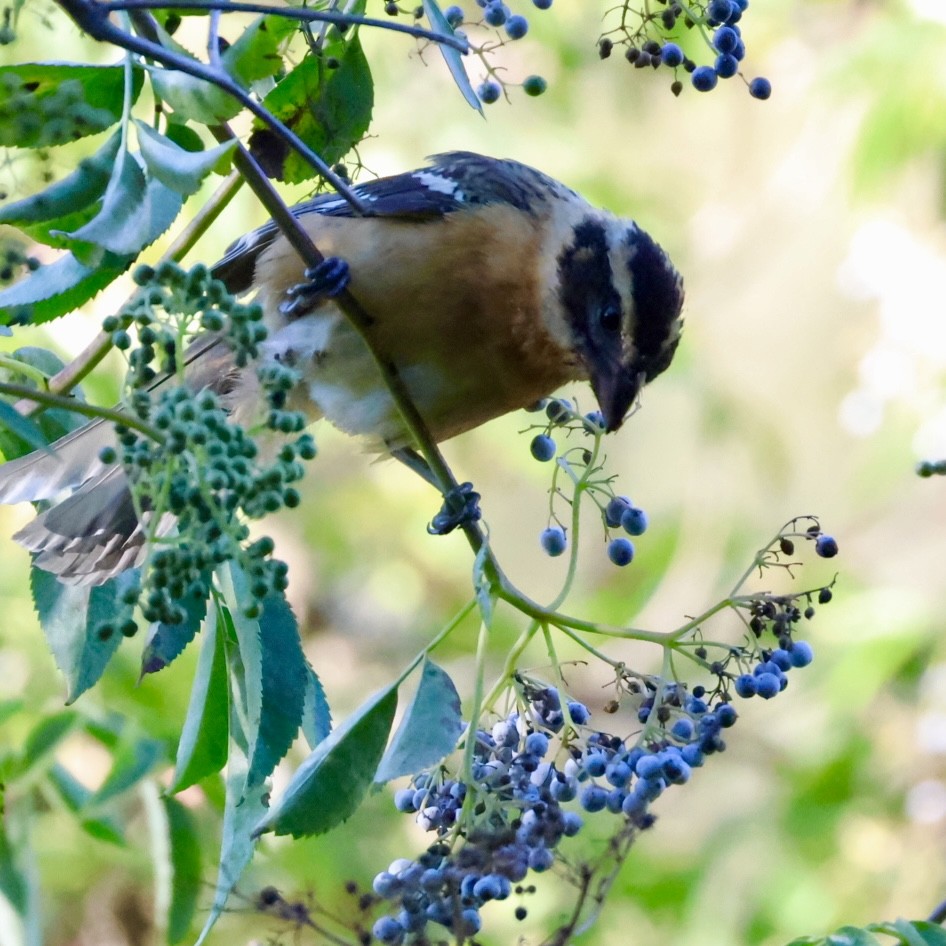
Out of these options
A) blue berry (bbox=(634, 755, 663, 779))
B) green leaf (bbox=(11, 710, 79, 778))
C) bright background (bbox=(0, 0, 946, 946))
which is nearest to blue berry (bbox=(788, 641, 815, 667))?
blue berry (bbox=(634, 755, 663, 779))

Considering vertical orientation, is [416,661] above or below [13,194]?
below

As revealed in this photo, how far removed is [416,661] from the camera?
175 cm

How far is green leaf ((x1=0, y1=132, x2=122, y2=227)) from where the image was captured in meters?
1.51

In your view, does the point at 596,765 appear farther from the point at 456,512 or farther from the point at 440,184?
the point at 440,184

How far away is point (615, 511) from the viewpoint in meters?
2.08

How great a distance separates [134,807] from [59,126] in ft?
10.9

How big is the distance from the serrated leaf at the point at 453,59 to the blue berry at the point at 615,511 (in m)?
0.63

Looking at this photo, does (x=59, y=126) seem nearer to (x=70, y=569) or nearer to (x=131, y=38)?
(x=131, y=38)

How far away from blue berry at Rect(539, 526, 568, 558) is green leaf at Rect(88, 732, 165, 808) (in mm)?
949

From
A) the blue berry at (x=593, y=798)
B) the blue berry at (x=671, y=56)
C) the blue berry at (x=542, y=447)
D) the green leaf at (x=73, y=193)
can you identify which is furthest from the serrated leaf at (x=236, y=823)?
the blue berry at (x=671, y=56)

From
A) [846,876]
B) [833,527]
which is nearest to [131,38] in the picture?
[846,876]

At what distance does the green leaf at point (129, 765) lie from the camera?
251cm

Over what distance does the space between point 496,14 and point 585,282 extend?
1017 mm

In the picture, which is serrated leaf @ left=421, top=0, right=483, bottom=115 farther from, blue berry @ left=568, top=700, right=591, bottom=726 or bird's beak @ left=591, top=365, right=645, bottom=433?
bird's beak @ left=591, top=365, right=645, bottom=433
